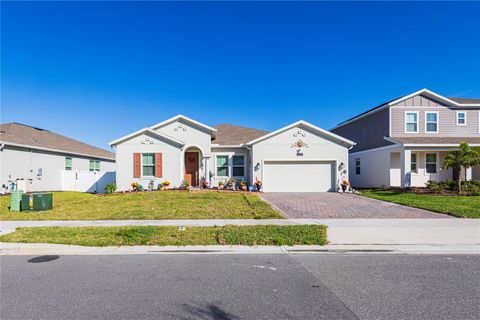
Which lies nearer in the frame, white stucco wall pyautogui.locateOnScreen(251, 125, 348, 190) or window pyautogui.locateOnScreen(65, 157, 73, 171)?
white stucco wall pyautogui.locateOnScreen(251, 125, 348, 190)

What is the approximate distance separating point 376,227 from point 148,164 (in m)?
14.4

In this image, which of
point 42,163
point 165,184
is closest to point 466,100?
point 165,184

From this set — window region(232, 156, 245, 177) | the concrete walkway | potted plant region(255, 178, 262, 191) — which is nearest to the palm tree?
the concrete walkway

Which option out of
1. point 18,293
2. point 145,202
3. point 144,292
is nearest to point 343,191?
point 145,202

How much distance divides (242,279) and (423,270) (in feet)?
11.1

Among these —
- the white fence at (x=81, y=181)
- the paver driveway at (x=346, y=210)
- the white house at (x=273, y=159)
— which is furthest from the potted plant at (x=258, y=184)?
the white fence at (x=81, y=181)

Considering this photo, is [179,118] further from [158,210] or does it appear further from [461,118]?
[461,118]

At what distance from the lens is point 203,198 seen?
545 inches

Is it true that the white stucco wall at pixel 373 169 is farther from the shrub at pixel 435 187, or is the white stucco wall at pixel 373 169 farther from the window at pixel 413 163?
the shrub at pixel 435 187

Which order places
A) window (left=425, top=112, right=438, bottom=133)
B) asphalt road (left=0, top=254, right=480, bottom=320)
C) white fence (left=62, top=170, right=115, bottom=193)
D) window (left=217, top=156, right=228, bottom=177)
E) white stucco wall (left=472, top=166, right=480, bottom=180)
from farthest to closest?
white fence (left=62, top=170, right=115, bottom=193), window (left=425, top=112, right=438, bottom=133), white stucco wall (left=472, top=166, right=480, bottom=180), window (left=217, top=156, right=228, bottom=177), asphalt road (left=0, top=254, right=480, bottom=320)

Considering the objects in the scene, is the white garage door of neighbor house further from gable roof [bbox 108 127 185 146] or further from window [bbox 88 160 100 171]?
window [bbox 88 160 100 171]

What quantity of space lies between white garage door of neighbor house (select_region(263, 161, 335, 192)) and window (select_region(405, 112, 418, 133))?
23.0 ft

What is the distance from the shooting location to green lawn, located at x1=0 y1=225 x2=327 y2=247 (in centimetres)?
648

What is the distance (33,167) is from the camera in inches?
749
